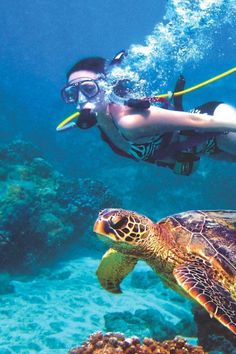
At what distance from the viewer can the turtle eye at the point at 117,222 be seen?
93.7 inches

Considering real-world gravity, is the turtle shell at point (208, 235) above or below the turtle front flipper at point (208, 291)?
above

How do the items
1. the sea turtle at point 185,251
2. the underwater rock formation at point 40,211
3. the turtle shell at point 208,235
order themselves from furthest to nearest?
the underwater rock formation at point 40,211 < the turtle shell at point 208,235 < the sea turtle at point 185,251

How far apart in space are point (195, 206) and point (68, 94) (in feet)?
31.0

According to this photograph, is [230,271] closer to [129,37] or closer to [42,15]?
[42,15]

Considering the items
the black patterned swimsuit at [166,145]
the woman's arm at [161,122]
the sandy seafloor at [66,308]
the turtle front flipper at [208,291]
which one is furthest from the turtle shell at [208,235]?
the sandy seafloor at [66,308]

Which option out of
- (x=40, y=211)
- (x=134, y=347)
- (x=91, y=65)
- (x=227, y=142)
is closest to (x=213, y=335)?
(x=134, y=347)

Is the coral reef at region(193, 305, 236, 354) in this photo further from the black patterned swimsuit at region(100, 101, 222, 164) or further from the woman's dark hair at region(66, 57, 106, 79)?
the woman's dark hair at region(66, 57, 106, 79)

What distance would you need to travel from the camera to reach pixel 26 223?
7.37 metres

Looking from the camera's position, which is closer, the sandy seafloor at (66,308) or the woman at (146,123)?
the woman at (146,123)

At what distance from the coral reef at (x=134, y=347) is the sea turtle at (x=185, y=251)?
43cm

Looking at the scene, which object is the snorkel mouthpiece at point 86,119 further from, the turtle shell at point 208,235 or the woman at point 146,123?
the turtle shell at point 208,235

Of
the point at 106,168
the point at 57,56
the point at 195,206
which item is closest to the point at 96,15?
the point at 57,56

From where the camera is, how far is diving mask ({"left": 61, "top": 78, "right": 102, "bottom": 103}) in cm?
305

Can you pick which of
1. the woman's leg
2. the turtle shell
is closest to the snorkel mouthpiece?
the turtle shell
